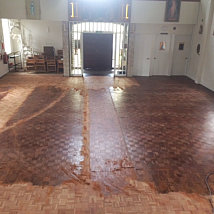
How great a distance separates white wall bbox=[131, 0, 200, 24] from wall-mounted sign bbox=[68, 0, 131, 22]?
359 millimetres

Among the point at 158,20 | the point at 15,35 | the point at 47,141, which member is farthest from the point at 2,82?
the point at 158,20

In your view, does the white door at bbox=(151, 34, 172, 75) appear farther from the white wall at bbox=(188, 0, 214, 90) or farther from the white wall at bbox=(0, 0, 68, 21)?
the white wall at bbox=(0, 0, 68, 21)

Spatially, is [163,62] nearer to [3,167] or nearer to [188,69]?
[188,69]

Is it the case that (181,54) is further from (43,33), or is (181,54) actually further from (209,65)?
(43,33)

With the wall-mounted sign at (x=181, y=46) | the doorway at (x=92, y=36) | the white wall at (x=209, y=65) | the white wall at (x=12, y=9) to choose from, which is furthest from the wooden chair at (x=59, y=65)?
the white wall at (x=209, y=65)

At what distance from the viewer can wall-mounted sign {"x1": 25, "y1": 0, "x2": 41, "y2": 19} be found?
913 centimetres

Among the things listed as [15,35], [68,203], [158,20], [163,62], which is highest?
[158,20]

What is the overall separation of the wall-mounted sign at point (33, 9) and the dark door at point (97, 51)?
10.9ft

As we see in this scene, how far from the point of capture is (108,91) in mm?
7891

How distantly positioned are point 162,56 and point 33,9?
6.08 m

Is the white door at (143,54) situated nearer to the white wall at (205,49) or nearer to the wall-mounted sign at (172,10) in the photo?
the wall-mounted sign at (172,10)

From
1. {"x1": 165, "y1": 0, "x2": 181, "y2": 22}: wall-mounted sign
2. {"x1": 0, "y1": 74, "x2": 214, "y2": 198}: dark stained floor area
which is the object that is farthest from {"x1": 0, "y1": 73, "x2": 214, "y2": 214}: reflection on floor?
{"x1": 165, "y1": 0, "x2": 181, "y2": 22}: wall-mounted sign

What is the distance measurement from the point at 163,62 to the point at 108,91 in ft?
14.2

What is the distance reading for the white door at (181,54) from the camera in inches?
412
